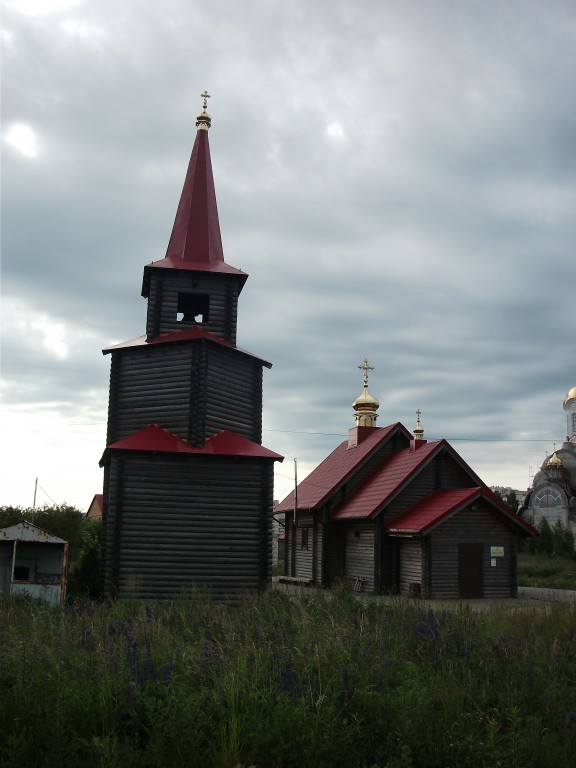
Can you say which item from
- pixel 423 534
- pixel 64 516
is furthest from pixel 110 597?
pixel 64 516

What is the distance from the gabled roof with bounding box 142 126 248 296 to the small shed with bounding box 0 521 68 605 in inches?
307

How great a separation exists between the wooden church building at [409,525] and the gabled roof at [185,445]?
15.9 feet

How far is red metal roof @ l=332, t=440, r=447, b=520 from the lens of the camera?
23.1 m

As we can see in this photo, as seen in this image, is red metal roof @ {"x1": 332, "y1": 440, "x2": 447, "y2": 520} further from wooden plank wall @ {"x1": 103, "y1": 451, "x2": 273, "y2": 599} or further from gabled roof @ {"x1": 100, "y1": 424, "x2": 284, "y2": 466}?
gabled roof @ {"x1": 100, "y1": 424, "x2": 284, "y2": 466}

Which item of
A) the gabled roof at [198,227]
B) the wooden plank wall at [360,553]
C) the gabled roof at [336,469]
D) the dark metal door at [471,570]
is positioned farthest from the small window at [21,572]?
the dark metal door at [471,570]

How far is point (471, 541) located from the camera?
22453 mm

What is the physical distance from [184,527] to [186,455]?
5.72 ft

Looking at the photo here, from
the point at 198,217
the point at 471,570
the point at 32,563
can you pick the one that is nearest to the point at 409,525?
the point at 471,570

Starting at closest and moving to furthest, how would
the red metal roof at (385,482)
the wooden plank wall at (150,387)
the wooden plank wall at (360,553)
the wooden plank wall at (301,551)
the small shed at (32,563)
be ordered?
the small shed at (32,563)
the wooden plank wall at (150,387)
the red metal roof at (385,482)
the wooden plank wall at (360,553)
the wooden plank wall at (301,551)

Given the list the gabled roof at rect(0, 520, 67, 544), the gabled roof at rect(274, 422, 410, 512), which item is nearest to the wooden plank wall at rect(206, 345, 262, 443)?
the gabled roof at rect(0, 520, 67, 544)

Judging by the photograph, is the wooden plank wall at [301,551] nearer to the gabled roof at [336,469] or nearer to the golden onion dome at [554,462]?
the gabled roof at [336,469]

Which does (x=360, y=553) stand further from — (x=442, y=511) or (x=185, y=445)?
(x=185, y=445)

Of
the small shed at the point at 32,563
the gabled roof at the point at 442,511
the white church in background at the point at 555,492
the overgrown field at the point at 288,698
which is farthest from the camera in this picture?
the white church in background at the point at 555,492

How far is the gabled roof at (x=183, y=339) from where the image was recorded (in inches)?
741
